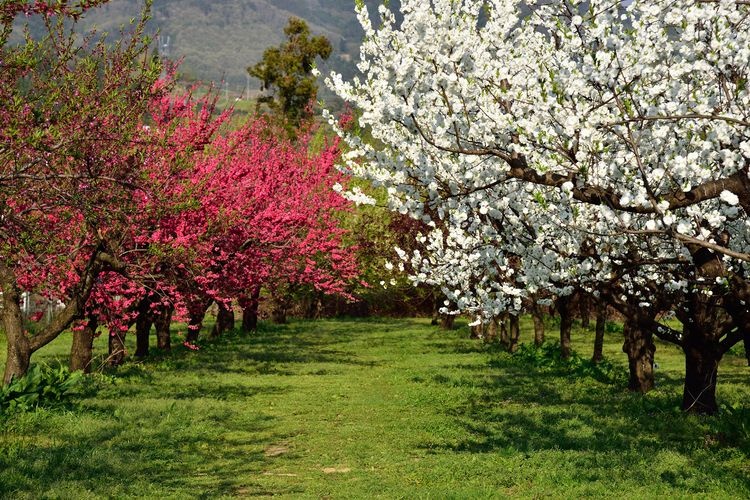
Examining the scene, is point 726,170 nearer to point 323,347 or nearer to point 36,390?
point 36,390

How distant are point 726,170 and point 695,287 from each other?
4969 mm

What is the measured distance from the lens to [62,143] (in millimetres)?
9930

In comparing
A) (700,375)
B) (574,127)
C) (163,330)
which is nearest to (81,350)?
(163,330)

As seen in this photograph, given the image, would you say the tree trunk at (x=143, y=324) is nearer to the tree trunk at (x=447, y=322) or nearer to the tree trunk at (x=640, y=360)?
the tree trunk at (x=640, y=360)

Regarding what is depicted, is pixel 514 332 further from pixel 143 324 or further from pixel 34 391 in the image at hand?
pixel 34 391

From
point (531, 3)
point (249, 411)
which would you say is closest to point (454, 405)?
point (249, 411)

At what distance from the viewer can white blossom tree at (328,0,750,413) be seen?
28.7 ft

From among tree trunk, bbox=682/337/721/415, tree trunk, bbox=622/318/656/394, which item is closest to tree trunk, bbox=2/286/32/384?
tree trunk, bbox=682/337/721/415

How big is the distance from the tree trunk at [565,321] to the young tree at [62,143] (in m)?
12.7

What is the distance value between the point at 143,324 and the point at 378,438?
Result: 47.0 ft

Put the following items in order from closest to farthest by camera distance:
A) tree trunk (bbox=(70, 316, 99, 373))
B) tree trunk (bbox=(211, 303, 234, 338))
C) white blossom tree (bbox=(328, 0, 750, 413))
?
1. white blossom tree (bbox=(328, 0, 750, 413))
2. tree trunk (bbox=(70, 316, 99, 373))
3. tree trunk (bbox=(211, 303, 234, 338))

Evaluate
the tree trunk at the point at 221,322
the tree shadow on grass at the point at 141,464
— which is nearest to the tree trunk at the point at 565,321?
the tree shadow on grass at the point at 141,464

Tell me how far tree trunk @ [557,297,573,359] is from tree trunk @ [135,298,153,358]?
12266 millimetres

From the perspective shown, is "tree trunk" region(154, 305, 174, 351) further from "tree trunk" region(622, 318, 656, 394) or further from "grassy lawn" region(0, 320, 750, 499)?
"tree trunk" region(622, 318, 656, 394)
